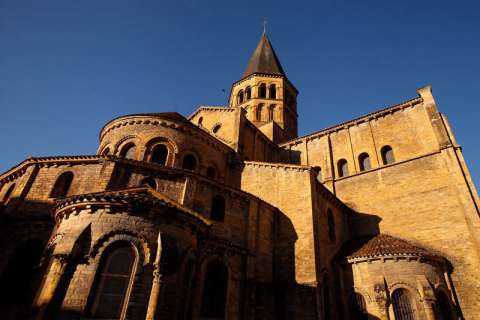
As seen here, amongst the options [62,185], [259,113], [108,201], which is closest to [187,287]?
[108,201]

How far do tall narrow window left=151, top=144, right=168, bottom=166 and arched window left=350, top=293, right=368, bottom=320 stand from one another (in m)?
12.2

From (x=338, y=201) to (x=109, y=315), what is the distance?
14.8 metres

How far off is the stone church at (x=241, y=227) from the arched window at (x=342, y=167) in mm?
139

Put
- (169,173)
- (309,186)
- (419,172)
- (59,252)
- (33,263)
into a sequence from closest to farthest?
(59,252), (33,263), (169,173), (309,186), (419,172)

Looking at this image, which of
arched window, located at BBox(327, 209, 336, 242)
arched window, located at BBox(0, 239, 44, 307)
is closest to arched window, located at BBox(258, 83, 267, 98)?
arched window, located at BBox(327, 209, 336, 242)

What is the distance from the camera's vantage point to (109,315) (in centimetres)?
898

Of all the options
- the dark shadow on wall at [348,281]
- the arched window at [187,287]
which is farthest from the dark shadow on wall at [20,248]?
the dark shadow on wall at [348,281]

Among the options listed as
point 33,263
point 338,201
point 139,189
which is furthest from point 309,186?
point 33,263

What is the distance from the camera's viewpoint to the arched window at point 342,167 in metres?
22.4

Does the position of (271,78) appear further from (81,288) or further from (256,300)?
(81,288)

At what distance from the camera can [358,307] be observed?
14.7 meters

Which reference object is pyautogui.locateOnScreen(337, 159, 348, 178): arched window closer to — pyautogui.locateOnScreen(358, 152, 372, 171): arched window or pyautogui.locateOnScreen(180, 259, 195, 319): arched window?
pyautogui.locateOnScreen(358, 152, 372, 171): arched window

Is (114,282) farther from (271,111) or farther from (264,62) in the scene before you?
(264,62)

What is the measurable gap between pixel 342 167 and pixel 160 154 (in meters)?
13.3
